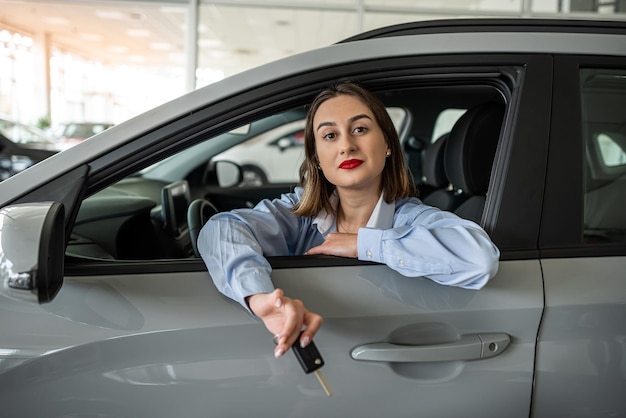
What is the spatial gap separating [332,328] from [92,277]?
550mm

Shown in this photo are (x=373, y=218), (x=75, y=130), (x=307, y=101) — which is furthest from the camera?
(x=75, y=130)

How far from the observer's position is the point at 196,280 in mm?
1272

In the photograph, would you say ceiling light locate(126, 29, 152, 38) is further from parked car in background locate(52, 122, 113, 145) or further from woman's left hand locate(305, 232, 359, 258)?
woman's left hand locate(305, 232, 359, 258)

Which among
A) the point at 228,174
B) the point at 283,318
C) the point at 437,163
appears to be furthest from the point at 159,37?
the point at 283,318

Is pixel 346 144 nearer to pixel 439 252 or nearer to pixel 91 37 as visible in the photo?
pixel 439 252

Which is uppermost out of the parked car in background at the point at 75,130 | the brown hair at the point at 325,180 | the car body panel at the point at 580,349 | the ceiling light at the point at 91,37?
the ceiling light at the point at 91,37

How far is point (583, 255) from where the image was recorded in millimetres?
1349

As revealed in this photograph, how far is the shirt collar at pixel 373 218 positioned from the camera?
5.29 ft

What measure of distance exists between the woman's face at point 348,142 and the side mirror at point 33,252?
0.71 m

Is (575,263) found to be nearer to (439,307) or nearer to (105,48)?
(439,307)

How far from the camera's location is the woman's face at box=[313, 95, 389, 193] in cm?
151

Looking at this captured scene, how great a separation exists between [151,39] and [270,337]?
1246cm

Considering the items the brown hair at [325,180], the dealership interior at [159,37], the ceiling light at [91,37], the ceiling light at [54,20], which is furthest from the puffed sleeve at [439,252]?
the ceiling light at [91,37]

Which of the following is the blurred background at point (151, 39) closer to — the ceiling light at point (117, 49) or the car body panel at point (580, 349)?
the ceiling light at point (117, 49)
